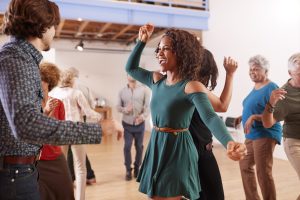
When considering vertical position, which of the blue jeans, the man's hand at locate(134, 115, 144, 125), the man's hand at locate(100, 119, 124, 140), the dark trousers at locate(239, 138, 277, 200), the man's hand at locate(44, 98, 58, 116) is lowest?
the dark trousers at locate(239, 138, 277, 200)

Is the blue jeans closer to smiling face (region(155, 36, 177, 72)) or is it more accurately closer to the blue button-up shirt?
the blue button-up shirt


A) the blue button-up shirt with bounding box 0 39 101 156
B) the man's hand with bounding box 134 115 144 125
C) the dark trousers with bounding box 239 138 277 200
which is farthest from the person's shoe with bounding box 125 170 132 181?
the blue button-up shirt with bounding box 0 39 101 156

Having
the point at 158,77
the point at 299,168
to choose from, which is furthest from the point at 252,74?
the point at 158,77

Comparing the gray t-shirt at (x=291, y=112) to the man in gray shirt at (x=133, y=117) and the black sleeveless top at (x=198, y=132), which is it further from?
the man in gray shirt at (x=133, y=117)

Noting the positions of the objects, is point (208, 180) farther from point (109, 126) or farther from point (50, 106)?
point (50, 106)

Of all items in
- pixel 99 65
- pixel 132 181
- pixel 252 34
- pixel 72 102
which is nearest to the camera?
pixel 72 102

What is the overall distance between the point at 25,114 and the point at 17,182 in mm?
354

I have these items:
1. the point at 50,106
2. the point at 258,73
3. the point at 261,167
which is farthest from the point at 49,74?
the point at 261,167

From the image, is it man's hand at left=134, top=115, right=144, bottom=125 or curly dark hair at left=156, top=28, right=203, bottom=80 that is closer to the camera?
curly dark hair at left=156, top=28, right=203, bottom=80

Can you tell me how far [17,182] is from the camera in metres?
1.17

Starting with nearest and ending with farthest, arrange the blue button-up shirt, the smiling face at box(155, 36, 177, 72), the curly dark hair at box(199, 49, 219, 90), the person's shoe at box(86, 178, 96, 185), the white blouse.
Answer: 1. the blue button-up shirt
2. the smiling face at box(155, 36, 177, 72)
3. the curly dark hair at box(199, 49, 219, 90)
4. the white blouse
5. the person's shoe at box(86, 178, 96, 185)

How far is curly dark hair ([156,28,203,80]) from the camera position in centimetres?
165

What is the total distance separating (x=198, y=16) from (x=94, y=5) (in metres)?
2.67

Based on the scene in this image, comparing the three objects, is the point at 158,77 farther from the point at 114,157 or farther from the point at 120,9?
the point at 120,9
